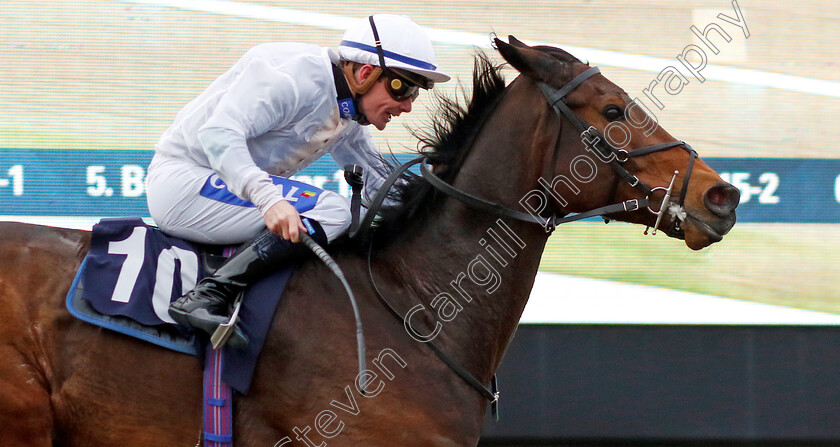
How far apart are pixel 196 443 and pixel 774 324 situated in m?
3.11

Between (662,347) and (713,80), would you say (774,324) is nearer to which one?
(662,347)

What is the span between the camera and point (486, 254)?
2.29 metres

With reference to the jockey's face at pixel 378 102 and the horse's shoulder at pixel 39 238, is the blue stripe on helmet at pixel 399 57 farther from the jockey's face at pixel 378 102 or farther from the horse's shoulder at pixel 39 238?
the horse's shoulder at pixel 39 238

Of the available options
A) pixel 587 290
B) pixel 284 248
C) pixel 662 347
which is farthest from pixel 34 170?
pixel 662 347

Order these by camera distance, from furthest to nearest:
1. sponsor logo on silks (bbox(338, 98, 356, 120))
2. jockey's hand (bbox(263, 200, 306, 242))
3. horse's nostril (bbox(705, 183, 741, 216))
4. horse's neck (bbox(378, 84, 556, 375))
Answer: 1. sponsor logo on silks (bbox(338, 98, 356, 120))
2. horse's neck (bbox(378, 84, 556, 375))
3. horse's nostril (bbox(705, 183, 741, 216))
4. jockey's hand (bbox(263, 200, 306, 242))

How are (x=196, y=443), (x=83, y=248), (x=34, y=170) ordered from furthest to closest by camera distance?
(x=34, y=170)
(x=83, y=248)
(x=196, y=443)

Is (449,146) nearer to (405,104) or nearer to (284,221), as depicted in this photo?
(405,104)

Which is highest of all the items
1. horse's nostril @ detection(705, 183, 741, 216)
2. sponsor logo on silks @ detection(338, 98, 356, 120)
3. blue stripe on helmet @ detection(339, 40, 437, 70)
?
blue stripe on helmet @ detection(339, 40, 437, 70)

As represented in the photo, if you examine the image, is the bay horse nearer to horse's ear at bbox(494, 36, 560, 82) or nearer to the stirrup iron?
horse's ear at bbox(494, 36, 560, 82)

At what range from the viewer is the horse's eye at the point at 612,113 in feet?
7.41

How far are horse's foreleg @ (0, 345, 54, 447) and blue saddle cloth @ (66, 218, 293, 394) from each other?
213mm

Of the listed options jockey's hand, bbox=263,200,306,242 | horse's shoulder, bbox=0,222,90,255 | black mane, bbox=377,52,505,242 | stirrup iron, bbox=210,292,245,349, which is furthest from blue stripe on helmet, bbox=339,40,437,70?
horse's shoulder, bbox=0,222,90,255

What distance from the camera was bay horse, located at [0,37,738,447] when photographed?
83.3 inches

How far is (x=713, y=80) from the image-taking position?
4.16 m
